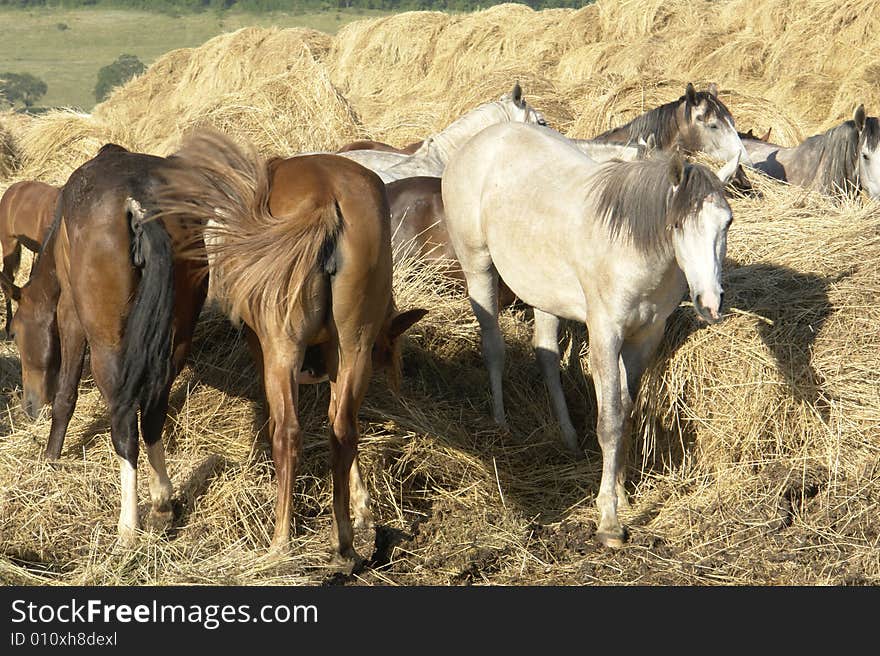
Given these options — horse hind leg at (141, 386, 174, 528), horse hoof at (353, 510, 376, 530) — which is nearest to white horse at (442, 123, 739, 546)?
horse hoof at (353, 510, 376, 530)

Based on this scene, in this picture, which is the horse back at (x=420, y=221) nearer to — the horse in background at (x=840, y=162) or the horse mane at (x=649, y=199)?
the horse mane at (x=649, y=199)

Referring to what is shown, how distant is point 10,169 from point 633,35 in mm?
7475

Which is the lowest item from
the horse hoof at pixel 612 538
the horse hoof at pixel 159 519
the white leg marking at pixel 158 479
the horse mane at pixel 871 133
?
the horse hoof at pixel 612 538

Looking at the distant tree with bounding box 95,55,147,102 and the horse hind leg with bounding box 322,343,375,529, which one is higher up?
the distant tree with bounding box 95,55,147,102

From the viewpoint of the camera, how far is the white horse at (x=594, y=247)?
357 cm

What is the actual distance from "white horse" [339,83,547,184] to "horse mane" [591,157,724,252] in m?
2.69

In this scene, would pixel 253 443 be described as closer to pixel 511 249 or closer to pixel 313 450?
pixel 313 450

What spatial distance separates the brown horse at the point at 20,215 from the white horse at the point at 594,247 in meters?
2.60

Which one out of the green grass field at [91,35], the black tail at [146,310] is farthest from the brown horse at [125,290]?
the green grass field at [91,35]

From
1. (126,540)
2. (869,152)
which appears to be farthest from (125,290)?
(869,152)

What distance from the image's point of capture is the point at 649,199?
3727 millimetres

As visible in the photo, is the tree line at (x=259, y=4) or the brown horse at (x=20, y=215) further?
the tree line at (x=259, y=4)

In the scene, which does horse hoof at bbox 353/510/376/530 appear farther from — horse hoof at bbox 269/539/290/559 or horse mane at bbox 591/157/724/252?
horse mane at bbox 591/157/724/252

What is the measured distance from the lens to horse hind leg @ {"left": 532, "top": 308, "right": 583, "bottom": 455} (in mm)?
4863
